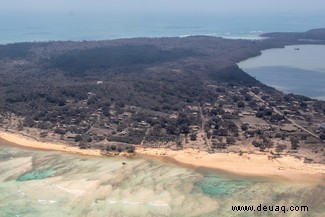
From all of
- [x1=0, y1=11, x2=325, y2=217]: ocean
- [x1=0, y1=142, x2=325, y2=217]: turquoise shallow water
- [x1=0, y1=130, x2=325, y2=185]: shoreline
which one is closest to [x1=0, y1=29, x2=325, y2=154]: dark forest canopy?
[x1=0, y1=130, x2=325, y2=185]: shoreline

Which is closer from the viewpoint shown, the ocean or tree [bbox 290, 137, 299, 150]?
the ocean

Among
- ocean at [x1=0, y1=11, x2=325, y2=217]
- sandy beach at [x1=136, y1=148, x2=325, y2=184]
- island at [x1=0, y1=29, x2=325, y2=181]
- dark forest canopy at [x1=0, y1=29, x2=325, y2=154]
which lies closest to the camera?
ocean at [x1=0, y1=11, x2=325, y2=217]

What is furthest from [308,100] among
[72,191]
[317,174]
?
[72,191]

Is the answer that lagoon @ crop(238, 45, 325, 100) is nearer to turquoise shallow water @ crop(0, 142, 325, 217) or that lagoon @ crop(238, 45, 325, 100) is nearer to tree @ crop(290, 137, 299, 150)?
tree @ crop(290, 137, 299, 150)

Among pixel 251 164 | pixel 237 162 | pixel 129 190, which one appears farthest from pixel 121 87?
pixel 129 190

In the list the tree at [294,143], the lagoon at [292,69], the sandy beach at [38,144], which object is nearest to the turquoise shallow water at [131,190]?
the sandy beach at [38,144]

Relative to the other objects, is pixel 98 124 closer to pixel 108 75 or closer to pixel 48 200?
pixel 48 200

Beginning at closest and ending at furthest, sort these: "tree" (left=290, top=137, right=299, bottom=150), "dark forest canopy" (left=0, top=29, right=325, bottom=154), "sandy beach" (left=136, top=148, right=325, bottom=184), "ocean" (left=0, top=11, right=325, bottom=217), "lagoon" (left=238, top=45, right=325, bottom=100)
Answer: "ocean" (left=0, top=11, right=325, bottom=217) < "sandy beach" (left=136, top=148, right=325, bottom=184) < "tree" (left=290, top=137, right=299, bottom=150) < "dark forest canopy" (left=0, top=29, right=325, bottom=154) < "lagoon" (left=238, top=45, right=325, bottom=100)

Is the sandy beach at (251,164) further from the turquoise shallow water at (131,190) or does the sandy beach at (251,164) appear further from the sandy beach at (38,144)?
the sandy beach at (38,144)
